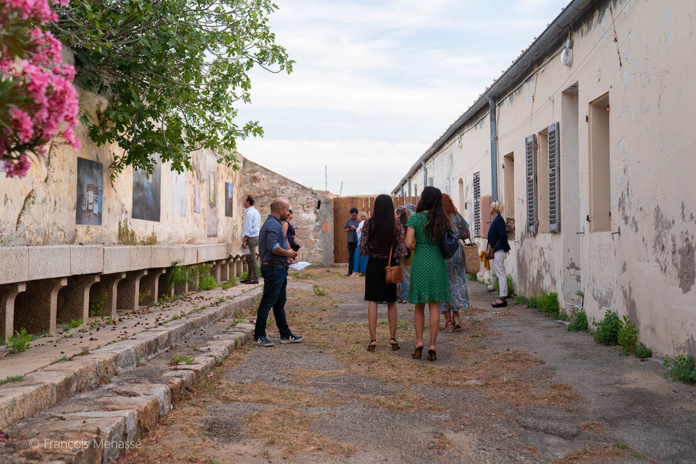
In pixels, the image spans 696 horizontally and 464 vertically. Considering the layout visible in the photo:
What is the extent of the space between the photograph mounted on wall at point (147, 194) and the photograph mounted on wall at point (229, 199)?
6.55 m

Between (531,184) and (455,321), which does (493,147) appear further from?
(455,321)

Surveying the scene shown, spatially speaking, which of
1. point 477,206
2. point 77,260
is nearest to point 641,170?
point 77,260

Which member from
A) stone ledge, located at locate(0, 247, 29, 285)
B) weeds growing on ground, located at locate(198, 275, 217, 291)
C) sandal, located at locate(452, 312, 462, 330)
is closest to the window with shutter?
weeds growing on ground, located at locate(198, 275, 217, 291)

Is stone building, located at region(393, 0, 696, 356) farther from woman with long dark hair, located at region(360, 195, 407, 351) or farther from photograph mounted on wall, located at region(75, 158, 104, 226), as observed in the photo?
photograph mounted on wall, located at region(75, 158, 104, 226)

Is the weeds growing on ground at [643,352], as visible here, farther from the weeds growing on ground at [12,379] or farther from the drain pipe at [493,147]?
the drain pipe at [493,147]

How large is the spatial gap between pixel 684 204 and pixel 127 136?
6.65 m

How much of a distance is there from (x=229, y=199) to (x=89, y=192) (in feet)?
31.7

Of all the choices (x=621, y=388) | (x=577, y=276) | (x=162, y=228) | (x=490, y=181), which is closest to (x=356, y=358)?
(x=621, y=388)

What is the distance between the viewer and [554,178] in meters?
10.3

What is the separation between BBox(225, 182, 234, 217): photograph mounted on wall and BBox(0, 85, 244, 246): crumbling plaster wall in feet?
17.4

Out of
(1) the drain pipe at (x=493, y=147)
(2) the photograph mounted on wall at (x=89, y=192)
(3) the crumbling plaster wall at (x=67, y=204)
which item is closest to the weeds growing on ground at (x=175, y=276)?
(3) the crumbling plaster wall at (x=67, y=204)

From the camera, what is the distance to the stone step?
3.38m

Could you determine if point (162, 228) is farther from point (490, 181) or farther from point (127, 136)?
point (490, 181)

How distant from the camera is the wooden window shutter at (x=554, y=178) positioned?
396 inches
